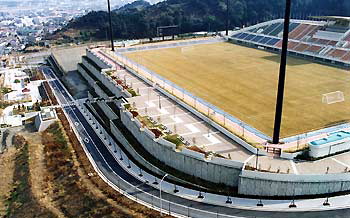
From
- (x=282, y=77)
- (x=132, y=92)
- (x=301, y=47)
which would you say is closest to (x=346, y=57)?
(x=301, y=47)

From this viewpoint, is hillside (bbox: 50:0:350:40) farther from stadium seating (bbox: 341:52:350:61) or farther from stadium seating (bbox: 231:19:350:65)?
stadium seating (bbox: 341:52:350:61)

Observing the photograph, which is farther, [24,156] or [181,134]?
[24,156]

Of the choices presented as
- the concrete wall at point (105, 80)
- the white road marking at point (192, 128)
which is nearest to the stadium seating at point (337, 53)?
the white road marking at point (192, 128)

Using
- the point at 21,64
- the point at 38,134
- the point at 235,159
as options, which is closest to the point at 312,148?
the point at 235,159

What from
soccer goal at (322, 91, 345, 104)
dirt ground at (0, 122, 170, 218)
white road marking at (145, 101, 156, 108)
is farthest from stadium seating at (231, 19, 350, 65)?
dirt ground at (0, 122, 170, 218)

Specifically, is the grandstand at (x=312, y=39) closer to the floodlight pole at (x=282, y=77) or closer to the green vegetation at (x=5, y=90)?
the floodlight pole at (x=282, y=77)

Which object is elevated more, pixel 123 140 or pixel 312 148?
pixel 312 148

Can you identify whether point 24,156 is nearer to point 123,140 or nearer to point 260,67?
point 123,140
